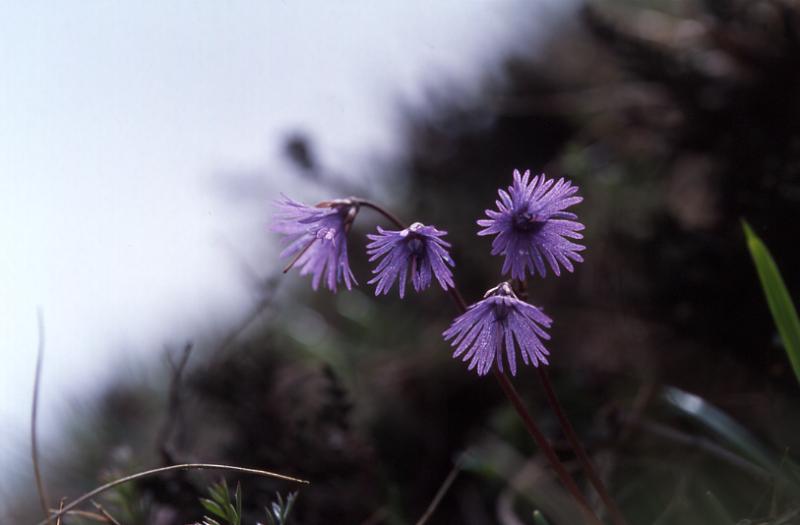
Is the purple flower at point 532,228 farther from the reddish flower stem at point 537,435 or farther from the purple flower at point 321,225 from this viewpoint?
the purple flower at point 321,225

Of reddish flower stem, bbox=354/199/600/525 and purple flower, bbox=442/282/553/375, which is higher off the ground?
purple flower, bbox=442/282/553/375

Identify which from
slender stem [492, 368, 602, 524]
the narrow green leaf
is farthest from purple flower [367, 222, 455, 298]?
the narrow green leaf

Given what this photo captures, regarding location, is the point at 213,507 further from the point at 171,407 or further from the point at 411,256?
the point at 171,407

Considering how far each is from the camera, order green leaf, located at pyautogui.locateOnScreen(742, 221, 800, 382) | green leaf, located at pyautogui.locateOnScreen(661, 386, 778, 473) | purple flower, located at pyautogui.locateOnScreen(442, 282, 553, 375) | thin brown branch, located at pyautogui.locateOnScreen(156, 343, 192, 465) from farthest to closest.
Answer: thin brown branch, located at pyautogui.locateOnScreen(156, 343, 192, 465) < green leaf, located at pyautogui.locateOnScreen(661, 386, 778, 473) < green leaf, located at pyautogui.locateOnScreen(742, 221, 800, 382) < purple flower, located at pyautogui.locateOnScreen(442, 282, 553, 375)

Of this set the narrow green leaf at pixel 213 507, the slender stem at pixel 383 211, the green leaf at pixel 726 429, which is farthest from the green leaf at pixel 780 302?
the narrow green leaf at pixel 213 507

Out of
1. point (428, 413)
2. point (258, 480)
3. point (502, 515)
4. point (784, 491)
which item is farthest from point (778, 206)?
point (258, 480)

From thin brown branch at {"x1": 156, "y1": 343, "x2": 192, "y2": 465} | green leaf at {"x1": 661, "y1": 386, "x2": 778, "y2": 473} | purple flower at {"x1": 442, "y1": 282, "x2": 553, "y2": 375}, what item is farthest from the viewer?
thin brown branch at {"x1": 156, "y1": 343, "x2": 192, "y2": 465}

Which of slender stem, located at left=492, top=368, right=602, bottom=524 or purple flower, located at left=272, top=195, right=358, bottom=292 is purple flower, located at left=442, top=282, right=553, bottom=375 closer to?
slender stem, located at left=492, top=368, right=602, bottom=524

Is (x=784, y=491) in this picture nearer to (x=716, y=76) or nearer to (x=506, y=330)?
(x=506, y=330)

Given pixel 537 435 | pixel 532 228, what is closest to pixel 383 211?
pixel 532 228
